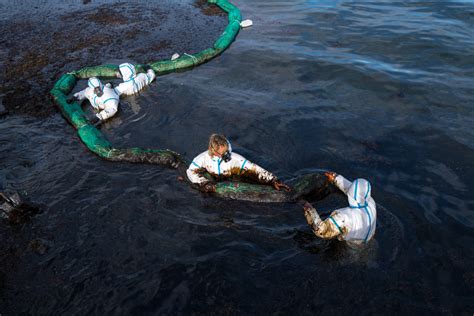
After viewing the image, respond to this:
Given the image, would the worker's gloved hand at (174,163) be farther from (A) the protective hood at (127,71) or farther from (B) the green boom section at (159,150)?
(A) the protective hood at (127,71)

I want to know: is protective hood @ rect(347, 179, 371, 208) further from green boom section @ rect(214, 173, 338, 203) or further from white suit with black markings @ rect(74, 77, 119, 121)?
white suit with black markings @ rect(74, 77, 119, 121)

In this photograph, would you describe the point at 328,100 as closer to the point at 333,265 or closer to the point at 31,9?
the point at 333,265

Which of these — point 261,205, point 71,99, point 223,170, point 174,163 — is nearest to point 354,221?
point 261,205

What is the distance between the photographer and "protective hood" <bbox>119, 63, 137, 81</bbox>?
10.8 m

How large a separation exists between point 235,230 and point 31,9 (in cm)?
1629

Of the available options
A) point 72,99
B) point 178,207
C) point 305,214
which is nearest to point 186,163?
point 178,207

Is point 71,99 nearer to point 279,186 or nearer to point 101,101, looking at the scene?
point 101,101

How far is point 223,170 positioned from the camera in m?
7.16

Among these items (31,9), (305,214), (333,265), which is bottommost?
(333,265)

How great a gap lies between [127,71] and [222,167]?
5.43m

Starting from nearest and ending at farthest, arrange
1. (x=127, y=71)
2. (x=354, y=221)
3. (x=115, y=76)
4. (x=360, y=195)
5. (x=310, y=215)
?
1. (x=354, y=221)
2. (x=360, y=195)
3. (x=310, y=215)
4. (x=127, y=71)
5. (x=115, y=76)

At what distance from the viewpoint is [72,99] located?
10.4 metres

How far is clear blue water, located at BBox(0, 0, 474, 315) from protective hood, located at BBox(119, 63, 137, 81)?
67cm

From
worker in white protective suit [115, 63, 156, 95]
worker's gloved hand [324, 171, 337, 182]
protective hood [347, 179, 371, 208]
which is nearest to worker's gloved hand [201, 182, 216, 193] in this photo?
worker's gloved hand [324, 171, 337, 182]
